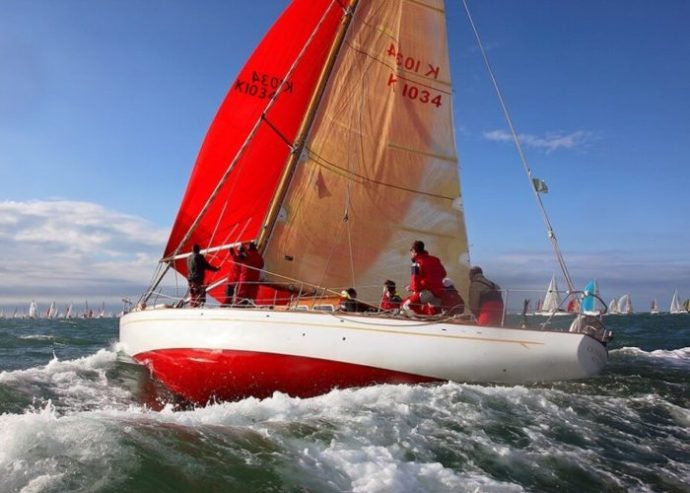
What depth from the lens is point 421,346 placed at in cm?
742

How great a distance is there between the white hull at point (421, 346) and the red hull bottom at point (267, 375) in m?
0.06

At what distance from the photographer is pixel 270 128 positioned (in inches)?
457

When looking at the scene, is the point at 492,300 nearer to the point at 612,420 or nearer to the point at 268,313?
the point at 612,420

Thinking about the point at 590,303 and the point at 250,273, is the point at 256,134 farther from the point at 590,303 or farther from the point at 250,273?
the point at 590,303

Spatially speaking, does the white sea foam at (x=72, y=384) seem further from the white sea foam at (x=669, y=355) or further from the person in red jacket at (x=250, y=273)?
the white sea foam at (x=669, y=355)

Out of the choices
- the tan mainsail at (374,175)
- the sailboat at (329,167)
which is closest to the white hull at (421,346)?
the sailboat at (329,167)

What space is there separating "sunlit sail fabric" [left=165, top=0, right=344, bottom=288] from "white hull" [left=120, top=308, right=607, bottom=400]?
4.14m

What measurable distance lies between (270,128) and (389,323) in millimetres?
5780

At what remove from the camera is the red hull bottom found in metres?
7.46

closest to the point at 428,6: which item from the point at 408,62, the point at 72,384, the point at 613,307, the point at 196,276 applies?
the point at 408,62

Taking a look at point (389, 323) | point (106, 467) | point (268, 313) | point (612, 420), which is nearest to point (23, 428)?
point (106, 467)

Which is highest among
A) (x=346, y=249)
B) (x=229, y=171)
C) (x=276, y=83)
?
(x=276, y=83)

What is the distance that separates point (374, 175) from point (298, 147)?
1569mm

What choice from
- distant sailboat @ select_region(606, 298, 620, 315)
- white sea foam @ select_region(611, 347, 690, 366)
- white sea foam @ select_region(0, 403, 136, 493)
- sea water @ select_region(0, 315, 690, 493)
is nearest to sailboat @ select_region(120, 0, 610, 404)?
sea water @ select_region(0, 315, 690, 493)
